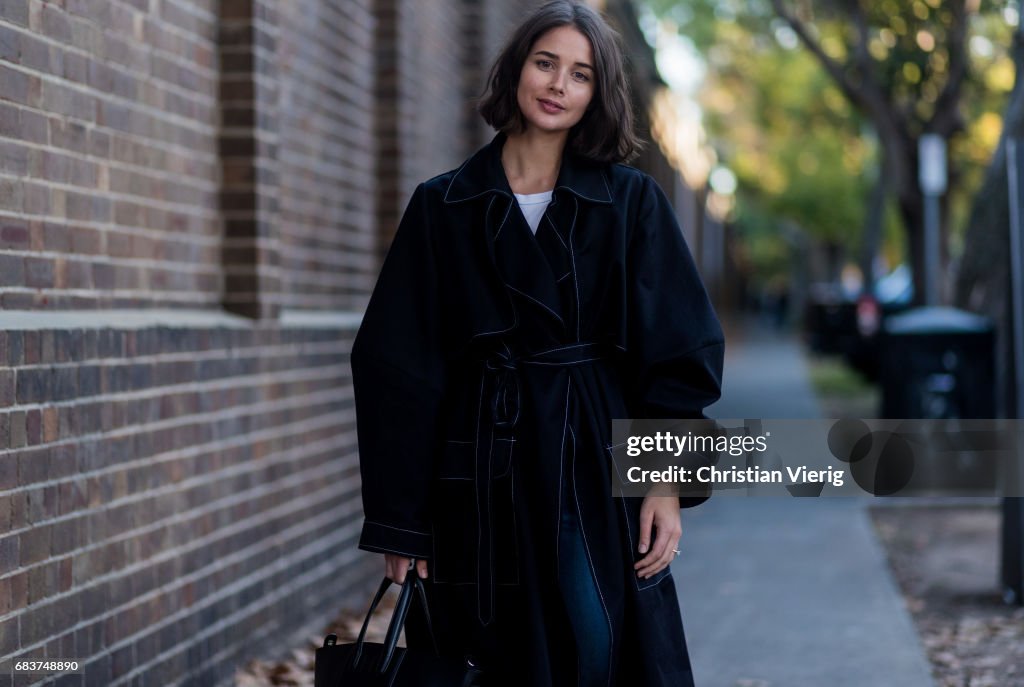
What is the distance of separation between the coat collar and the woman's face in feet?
0.33

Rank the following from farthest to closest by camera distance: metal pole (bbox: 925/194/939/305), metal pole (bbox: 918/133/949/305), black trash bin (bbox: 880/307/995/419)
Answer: metal pole (bbox: 925/194/939/305) → metal pole (bbox: 918/133/949/305) → black trash bin (bbox: 880/307/995/419)

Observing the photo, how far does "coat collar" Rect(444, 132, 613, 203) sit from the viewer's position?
2.94m

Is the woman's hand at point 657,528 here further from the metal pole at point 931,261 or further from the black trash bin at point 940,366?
the metal pole at point 931,261

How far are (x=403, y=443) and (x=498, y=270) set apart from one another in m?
0.41

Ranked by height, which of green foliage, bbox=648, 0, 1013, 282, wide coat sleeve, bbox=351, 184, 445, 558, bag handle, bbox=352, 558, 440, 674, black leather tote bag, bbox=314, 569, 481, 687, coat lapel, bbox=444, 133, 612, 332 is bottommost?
black leather tote bag, bbox=314, 569, 481, 687

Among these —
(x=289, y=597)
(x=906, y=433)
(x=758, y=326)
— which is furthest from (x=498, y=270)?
(x=758, y=326)

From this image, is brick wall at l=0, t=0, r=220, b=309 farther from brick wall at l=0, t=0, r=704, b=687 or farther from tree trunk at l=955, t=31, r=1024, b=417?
tree trunk at l=955, t=31, r=1024, b=417

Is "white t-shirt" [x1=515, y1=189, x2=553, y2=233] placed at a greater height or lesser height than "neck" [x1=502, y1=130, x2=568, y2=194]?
lesser

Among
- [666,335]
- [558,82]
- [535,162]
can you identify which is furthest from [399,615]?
[558,82]

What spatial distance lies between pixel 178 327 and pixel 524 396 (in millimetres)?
2098

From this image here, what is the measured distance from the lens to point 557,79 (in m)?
2.91

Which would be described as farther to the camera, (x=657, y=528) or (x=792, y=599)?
(x=792, y=599)

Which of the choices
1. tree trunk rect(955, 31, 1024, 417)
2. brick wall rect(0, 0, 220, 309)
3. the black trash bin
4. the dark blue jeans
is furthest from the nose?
the black trash bin

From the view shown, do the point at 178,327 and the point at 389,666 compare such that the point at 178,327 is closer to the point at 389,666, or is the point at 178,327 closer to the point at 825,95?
the point at 389,666
